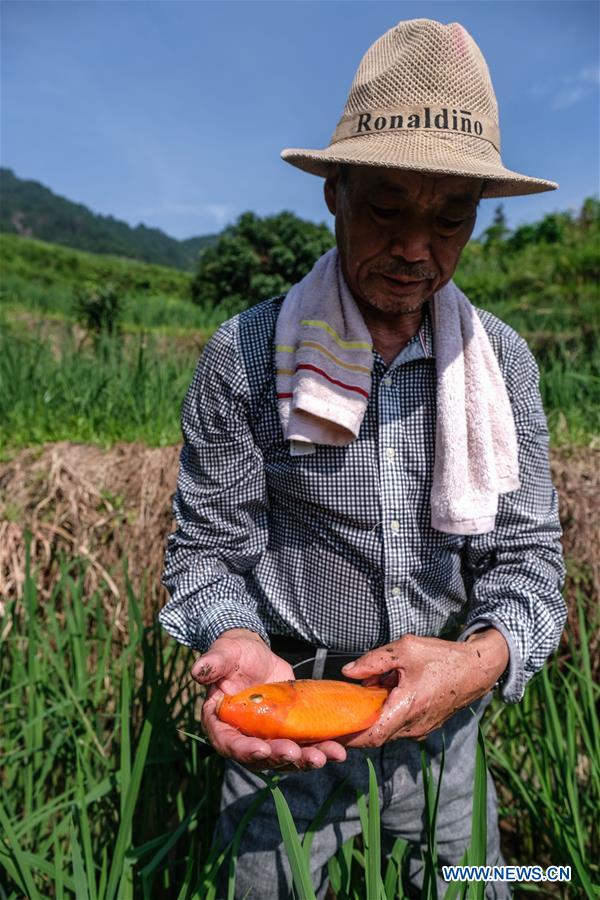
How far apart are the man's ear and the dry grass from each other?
1.46m

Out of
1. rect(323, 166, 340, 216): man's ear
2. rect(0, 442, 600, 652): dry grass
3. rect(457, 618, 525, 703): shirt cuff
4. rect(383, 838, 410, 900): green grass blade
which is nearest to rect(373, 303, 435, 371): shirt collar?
rect(323, 166, 340, 216): man's ear

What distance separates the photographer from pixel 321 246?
40.4 feet

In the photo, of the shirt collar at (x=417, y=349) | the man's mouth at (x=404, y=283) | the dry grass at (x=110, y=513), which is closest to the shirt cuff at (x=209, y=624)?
the shirt collar at (x=417, y=349)

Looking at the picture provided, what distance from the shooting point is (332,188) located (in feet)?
4.10

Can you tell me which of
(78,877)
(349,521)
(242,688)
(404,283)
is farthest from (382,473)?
(78,877)

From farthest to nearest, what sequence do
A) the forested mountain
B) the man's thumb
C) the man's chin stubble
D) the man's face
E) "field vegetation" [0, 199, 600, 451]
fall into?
the forested mountain → "field vegetation" [0, 199, 600, 451] → the man's chin stubble → the man's face → the man's thumb

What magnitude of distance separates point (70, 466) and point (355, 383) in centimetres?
164

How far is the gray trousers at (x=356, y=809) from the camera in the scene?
126cm

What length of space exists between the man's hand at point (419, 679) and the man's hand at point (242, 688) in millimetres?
90

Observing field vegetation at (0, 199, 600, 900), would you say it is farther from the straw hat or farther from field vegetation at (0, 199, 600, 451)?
the straw hat

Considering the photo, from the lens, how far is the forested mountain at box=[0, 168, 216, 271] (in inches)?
3622

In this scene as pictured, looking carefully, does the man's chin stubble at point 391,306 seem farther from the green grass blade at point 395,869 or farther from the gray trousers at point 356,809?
the green grass blade at point 395,869

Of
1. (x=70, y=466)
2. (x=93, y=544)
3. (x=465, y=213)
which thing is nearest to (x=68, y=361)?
(x=70, y=466)

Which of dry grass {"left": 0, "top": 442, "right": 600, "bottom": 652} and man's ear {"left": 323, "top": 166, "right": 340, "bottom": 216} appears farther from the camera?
dry grass {"left": 0, "top": 442, "right": 600, "bottom": 652}
